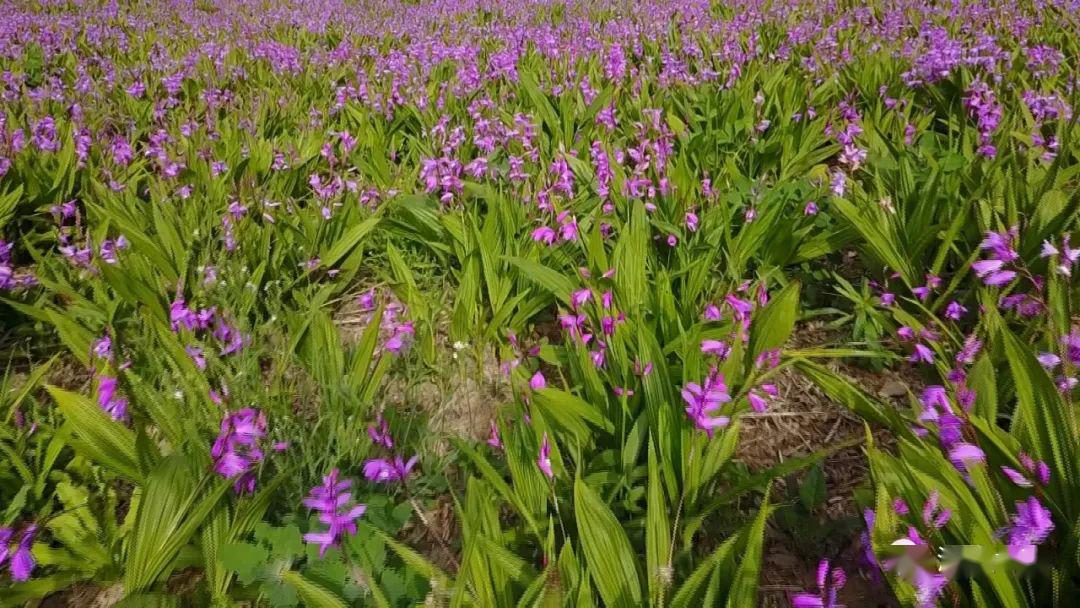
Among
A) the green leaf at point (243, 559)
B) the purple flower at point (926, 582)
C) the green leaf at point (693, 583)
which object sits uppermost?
the purple flower at point (926, 582)

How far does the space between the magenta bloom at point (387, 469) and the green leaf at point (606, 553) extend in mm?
543

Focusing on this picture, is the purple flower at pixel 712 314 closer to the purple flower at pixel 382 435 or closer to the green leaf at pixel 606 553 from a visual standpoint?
the green leaf at pixel 606 553

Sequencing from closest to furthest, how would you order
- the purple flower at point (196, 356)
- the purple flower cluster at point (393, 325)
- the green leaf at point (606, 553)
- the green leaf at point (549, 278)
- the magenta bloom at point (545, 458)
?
the green leaf at point (606, 553) < the magenta bloom at point (545, 458) < the purple flower at point (196, 356) < the purple flower cluster at point (393, 325) < the green leaf at point (549, 278)

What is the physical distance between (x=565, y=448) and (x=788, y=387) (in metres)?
0.90

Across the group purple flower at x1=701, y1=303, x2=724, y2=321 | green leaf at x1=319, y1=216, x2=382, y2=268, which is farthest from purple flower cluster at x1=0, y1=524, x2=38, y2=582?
purple flower at x1=701, y1=303, x2=724, y2=321

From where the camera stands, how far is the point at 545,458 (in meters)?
1.43

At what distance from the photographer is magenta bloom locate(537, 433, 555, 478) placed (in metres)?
1.43

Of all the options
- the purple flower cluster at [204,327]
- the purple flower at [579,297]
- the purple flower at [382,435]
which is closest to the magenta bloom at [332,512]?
the purple flower at [382,435]

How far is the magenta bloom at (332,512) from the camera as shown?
133 centimetres

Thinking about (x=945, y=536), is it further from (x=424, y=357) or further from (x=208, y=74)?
(x=208, y=74)

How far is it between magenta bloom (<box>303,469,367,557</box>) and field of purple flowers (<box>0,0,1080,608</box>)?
0.01m

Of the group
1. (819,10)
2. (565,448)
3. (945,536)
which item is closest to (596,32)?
(819,10)

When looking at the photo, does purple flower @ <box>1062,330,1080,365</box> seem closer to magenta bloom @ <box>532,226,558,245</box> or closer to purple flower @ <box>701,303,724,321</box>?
purple flower @ <box>701,303,724,321</box>

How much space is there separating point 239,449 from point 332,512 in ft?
1.04
